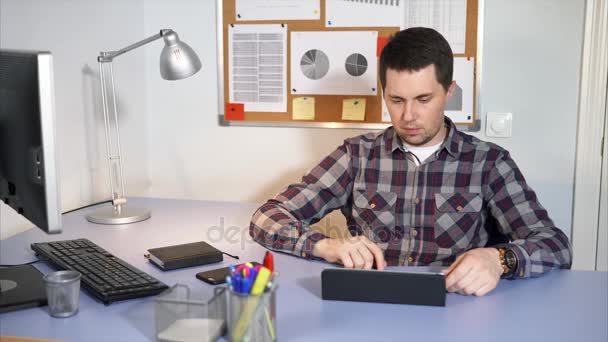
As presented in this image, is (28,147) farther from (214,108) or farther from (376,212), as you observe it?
(214,108)

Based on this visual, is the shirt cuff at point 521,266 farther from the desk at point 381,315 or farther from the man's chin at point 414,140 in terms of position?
the man's chin at point 414,140

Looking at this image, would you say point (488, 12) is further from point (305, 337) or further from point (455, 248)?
point (305, 337)

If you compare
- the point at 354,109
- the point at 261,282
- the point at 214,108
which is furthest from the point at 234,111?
the point at 261,282

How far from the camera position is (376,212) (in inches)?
71.1

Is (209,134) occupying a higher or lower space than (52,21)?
lower

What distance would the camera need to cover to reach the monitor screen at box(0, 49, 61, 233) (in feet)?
3.45

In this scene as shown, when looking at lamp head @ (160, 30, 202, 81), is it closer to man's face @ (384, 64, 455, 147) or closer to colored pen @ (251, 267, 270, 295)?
man's face @ (384, 64, 455, 147)

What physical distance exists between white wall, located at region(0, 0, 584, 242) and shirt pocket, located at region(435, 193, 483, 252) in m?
0.60

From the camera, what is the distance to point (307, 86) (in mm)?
2361

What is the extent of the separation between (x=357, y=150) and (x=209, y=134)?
0.86 m

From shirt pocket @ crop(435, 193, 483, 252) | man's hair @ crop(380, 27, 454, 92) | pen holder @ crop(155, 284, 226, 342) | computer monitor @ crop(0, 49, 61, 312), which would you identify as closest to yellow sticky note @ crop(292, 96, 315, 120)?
man's hair @ crop(380, 27, 454, 92)

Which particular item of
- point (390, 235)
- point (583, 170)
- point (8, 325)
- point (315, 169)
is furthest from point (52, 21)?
point (583, 170)

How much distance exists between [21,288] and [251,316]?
0.56m

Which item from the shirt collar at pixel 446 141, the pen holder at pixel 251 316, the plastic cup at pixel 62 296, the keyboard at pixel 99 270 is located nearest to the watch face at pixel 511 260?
the shirt collar at pixel 446 141
